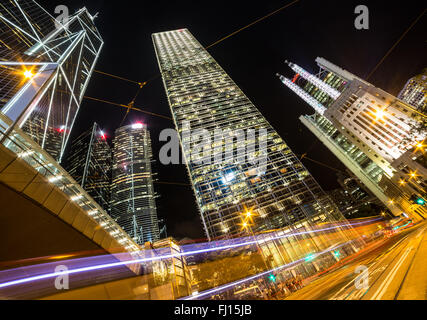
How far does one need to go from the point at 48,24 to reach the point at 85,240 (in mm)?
47352

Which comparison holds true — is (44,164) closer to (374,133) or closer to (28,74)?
(28,74)

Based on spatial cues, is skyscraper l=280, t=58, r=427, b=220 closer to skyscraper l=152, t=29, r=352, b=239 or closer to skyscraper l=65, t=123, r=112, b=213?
skyscraper l=152, t=29, r=352, b=239

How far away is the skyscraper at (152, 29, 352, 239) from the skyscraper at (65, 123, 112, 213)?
4082 centimetres

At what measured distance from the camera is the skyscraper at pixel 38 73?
57.3ft

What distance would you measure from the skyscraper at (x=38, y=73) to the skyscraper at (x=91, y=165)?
30586mm

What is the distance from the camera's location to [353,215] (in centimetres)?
8519

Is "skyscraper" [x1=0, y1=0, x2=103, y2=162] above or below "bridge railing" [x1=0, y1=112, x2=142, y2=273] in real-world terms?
above

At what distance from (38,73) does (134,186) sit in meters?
63.8

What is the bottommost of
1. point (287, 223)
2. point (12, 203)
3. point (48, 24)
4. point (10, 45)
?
point (12, 203)

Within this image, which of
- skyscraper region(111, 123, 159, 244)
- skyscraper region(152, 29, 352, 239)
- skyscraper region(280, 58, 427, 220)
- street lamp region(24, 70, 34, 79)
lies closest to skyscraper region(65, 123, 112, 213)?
skyscraper region(111, 123, 159, 244)

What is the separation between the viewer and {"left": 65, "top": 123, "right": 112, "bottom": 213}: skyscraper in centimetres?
6444

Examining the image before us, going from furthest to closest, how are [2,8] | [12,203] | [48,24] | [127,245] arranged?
[48,24], [2,8], [127,245], [12,203]
